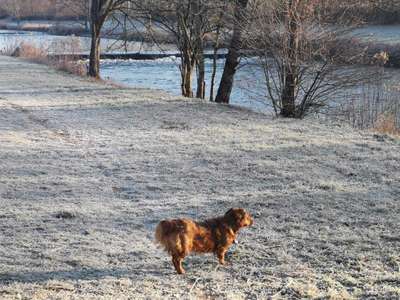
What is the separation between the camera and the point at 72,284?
4.68m

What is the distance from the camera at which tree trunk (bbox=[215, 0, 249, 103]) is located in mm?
15797

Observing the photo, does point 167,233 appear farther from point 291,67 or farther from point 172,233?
point 291,67

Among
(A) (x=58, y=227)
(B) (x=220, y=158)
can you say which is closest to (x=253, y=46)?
(B) (x=220, y=158)

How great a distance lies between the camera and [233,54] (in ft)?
56.7

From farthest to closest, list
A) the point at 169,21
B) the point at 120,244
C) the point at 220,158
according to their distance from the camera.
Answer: the point at 169,21 < the point at 220,158 < the point at 120,244

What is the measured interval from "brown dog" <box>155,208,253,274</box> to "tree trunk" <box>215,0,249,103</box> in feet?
36.8

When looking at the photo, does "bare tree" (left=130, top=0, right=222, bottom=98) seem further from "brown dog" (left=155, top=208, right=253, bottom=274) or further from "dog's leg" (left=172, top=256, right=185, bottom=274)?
"dog's leg" (left=172, top=256, right=185, bottom=274)

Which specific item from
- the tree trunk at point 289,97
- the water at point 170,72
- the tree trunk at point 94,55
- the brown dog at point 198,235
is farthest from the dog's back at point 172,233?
the tree trunk at point 94,55

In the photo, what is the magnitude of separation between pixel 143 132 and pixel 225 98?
7.23m

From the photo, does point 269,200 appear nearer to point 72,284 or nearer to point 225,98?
point 72,284

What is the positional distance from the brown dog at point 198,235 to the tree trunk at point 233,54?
36.8ft

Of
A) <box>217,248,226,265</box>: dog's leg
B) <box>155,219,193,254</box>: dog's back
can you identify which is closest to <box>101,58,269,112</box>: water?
<box>217,248,226,265</box>: dog's leg

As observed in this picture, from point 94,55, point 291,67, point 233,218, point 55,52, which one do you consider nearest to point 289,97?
point 291,67

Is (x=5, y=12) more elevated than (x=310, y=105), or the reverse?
(x=5, y=12)
